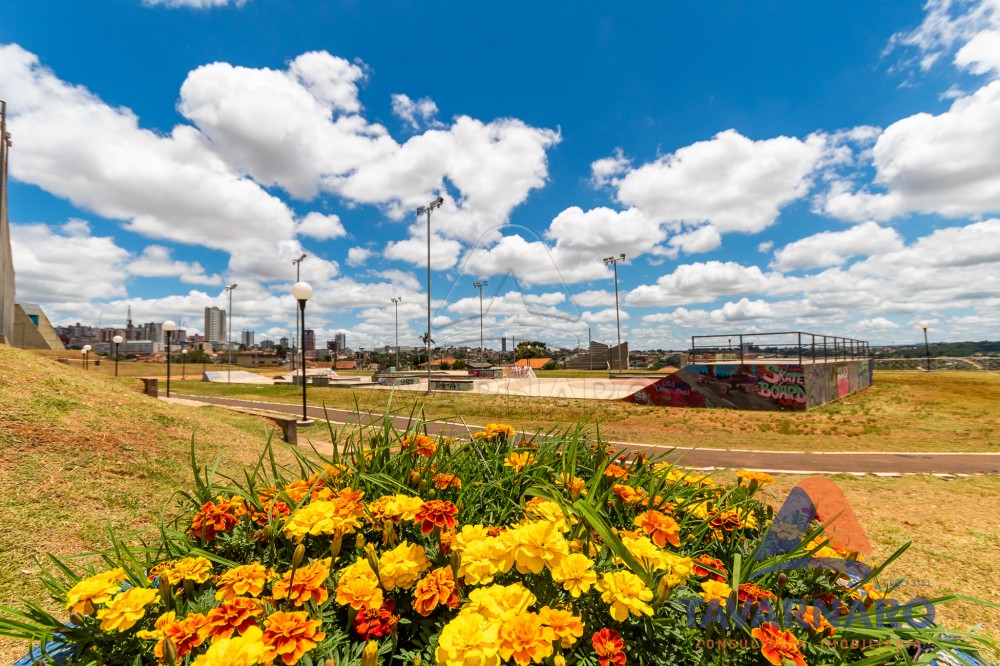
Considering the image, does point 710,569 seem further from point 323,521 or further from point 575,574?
point 323,521

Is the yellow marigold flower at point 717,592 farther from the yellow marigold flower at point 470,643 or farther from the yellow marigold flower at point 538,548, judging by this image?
the yellow marigold flower at point 470,643

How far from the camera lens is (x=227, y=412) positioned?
42.5 feet

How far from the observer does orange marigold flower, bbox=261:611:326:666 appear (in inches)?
45.1

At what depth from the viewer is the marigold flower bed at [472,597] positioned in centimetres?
121

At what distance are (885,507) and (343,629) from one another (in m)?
7.60

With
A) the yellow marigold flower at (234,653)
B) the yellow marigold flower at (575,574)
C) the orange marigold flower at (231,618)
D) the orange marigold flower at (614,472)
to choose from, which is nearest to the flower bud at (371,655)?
the yellow marigold flower at (234,653)

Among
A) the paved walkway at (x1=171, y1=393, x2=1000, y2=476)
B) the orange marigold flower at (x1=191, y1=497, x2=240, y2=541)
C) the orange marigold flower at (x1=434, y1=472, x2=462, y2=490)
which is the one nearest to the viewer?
the orange marigold flower at (x1=191, y1=497, x2=240, y2=541)

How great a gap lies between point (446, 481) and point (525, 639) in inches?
44.4

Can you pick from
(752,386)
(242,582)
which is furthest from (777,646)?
(752,386)

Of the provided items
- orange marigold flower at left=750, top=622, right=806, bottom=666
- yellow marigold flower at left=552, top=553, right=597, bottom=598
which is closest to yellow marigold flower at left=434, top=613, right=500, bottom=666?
yellow marigold flower at left=552, top=553, right=597, bottom=598

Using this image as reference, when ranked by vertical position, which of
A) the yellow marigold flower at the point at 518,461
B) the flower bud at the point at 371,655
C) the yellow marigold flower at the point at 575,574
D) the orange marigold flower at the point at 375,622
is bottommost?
the orange marigold flower at the point at 375,622

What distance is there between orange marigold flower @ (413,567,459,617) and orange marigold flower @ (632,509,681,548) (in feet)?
2.86

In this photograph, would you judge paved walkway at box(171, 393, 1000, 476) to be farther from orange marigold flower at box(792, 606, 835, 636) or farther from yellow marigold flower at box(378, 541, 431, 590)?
orange marigold flower at box(792, 606, 835, 636)

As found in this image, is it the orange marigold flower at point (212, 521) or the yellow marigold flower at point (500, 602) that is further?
the orange marigold flower at point (212, 521)
